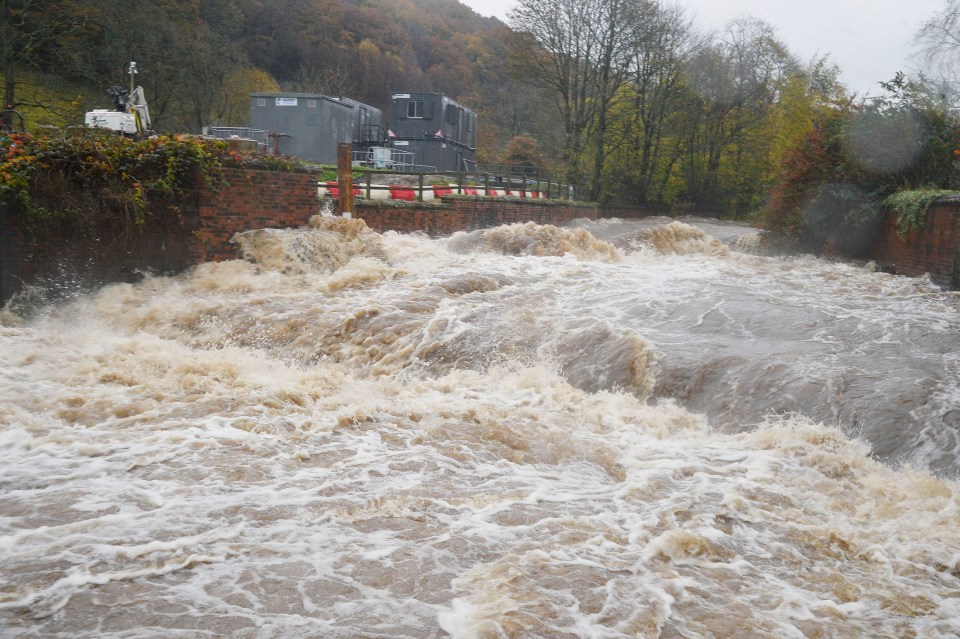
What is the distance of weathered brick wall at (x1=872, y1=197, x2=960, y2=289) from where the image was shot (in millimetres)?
12391

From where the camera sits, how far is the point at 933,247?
13141 millimetres

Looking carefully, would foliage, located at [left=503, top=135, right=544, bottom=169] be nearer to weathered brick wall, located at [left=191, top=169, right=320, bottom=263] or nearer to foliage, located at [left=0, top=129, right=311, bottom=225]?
weathered brick wall, located at [left=191, top=169, right=320, bottom=263]

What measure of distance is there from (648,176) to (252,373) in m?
27.2

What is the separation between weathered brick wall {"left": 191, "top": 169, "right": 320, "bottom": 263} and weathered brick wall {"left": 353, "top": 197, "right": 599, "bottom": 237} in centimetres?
267

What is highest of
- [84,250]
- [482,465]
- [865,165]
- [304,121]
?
[304,121]

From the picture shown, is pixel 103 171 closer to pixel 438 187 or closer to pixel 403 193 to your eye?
pixel 403 193

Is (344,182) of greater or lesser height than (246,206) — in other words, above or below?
above

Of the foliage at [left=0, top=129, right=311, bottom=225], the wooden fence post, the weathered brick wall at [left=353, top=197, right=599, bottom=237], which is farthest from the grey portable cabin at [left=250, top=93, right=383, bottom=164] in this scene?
the foliage at [left=0, top=129, right=311, bottom=225]

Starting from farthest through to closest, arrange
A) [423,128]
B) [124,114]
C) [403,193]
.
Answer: [423,128], [403,193], [124,114]

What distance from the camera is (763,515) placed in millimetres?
4969

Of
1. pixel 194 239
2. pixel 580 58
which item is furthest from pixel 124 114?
pixel 580 58

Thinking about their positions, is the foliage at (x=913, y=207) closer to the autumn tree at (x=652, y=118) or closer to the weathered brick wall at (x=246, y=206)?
the weathered brick wall at (x=246, y=206)

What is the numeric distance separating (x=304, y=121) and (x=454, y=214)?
13.2 m

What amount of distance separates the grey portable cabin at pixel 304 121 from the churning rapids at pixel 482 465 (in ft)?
65.0
